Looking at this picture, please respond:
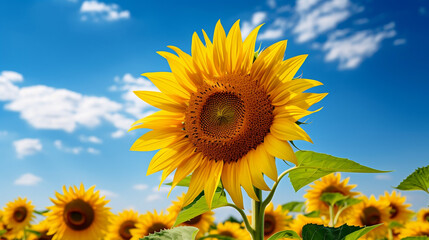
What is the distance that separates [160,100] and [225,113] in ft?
1.56

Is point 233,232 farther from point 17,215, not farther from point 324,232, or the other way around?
point 17,215

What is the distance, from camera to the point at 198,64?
8.86 feet

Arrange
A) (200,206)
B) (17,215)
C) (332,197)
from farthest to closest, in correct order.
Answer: (17,215), (332,197), (200,206)

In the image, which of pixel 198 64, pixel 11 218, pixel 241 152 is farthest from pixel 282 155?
pixel 11 218

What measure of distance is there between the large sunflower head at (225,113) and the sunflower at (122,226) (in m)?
4.16

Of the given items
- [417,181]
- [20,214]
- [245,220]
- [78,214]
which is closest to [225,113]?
[245,220]

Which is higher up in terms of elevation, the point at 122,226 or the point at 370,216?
the point at 370,216

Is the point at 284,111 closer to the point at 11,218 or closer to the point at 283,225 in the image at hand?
the point at 283,225

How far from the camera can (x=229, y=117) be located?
279 centimetres

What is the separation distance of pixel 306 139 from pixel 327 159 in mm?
182

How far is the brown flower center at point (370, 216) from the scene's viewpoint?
21.2ft

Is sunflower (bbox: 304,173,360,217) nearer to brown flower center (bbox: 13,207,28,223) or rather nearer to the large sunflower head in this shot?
the large sunflower head

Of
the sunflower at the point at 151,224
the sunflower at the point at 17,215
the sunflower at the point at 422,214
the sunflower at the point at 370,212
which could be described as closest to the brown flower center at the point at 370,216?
the sunflower at the point at 370,212

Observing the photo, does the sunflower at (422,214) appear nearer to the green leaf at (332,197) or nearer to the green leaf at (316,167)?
the green leaf at (332,197)
